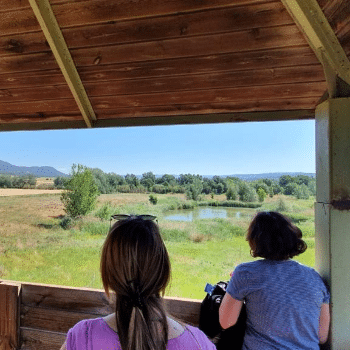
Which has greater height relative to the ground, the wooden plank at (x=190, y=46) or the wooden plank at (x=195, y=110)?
the wooden plank at (x=190, y=46)

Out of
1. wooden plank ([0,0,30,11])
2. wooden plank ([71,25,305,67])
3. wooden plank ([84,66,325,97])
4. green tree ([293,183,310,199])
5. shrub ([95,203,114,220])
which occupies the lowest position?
shrub ([95,203,114,220])

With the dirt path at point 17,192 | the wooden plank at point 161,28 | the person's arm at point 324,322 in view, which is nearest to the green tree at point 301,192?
the person's arm at point 324,322

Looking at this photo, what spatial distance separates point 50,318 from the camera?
80.1 inches

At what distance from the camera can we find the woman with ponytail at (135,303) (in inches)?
26.5

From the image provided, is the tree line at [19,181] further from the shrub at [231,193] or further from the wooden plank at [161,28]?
the shrub at [231,193]

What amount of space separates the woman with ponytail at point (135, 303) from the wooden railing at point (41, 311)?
1.36 m

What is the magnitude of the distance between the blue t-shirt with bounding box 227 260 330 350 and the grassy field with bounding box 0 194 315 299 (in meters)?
0.43

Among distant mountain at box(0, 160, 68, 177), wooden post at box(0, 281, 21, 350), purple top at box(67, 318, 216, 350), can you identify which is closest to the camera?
purple top at box(67, 318, 216, 350)

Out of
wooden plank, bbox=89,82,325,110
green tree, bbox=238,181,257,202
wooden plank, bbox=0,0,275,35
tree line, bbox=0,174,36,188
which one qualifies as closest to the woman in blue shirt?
green tree, bbox=238,181,257,202

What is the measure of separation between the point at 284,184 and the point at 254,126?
0.47 meters

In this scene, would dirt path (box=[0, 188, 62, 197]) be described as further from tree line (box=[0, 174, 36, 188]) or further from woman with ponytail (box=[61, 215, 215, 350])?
woman with ponytail (box=[61, 215, 215, 350])

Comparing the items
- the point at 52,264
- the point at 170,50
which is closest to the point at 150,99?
the point at 170,50

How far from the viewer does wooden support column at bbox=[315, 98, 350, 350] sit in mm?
1421

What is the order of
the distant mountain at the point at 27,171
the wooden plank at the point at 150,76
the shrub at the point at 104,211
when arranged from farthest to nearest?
the distant mountain at the point at 27,171 → the shrub at the point at 104,211 → the wooden plank at the point at 150,76
